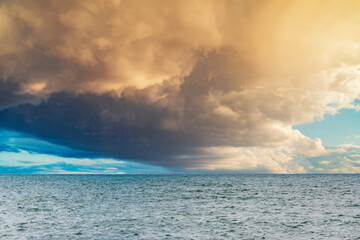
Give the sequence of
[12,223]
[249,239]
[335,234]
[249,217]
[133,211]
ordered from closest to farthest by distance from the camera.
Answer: [249,239], [335,234], [12,223], [249,217], [133,211]

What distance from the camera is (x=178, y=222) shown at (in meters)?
33.8

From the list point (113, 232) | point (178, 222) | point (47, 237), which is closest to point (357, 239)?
point (178, 222)

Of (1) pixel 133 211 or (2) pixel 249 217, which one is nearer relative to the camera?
(2) pixel 249 217

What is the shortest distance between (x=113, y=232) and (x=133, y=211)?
46.9ft

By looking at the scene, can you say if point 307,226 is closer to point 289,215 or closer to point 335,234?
point 335,234

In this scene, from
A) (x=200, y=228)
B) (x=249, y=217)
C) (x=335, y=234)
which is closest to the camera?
(x=335, y=234)

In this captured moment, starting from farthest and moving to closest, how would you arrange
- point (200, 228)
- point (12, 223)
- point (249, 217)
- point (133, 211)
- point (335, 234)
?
point (133, 211) → point (249, 217) → point (12, 223) → point (200, 228) → point (335, 234)

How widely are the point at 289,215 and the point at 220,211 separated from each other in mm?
10293

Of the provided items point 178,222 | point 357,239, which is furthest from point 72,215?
point 357,239

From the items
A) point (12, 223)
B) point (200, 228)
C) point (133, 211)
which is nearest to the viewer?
point (200, 228)

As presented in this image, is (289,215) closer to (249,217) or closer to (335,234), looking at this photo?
(249,217)

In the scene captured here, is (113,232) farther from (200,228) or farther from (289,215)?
(289,215)

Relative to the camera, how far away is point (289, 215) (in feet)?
129

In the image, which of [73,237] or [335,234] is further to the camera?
[335,234]
